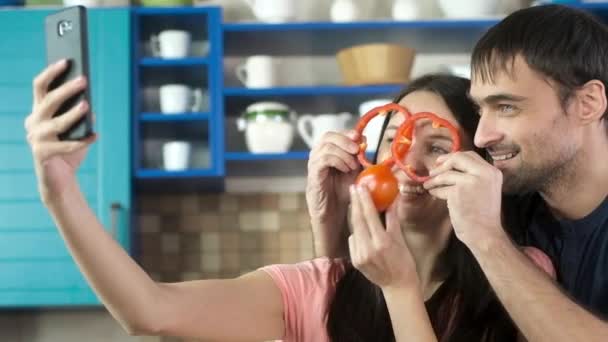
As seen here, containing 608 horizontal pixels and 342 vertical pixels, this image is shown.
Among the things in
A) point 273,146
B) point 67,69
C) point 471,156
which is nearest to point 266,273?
point 471,156

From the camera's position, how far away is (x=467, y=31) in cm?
257

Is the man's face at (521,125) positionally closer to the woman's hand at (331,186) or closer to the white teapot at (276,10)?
the woman's hand at (331,186)

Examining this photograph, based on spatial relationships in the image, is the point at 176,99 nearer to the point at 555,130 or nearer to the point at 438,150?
the point at 438,150

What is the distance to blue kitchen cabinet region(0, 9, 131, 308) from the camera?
2.40 metres

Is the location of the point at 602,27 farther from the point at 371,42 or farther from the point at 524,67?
the point at 371,42

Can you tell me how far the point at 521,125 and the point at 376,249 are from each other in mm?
347

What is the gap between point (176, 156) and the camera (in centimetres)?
251

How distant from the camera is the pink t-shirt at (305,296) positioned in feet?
4.37

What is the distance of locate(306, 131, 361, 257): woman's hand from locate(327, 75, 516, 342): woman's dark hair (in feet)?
0.20

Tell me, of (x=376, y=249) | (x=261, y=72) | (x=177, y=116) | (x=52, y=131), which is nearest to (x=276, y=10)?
(x=261, y=72)

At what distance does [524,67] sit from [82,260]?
75 centimetres

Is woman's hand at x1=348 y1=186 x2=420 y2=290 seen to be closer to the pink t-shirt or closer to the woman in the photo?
the woman

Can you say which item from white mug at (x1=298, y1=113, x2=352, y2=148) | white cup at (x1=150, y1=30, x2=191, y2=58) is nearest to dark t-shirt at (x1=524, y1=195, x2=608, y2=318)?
white mug at (x1=298, y1=113, x2=352, y2=148)

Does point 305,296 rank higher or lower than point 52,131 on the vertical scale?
lower
